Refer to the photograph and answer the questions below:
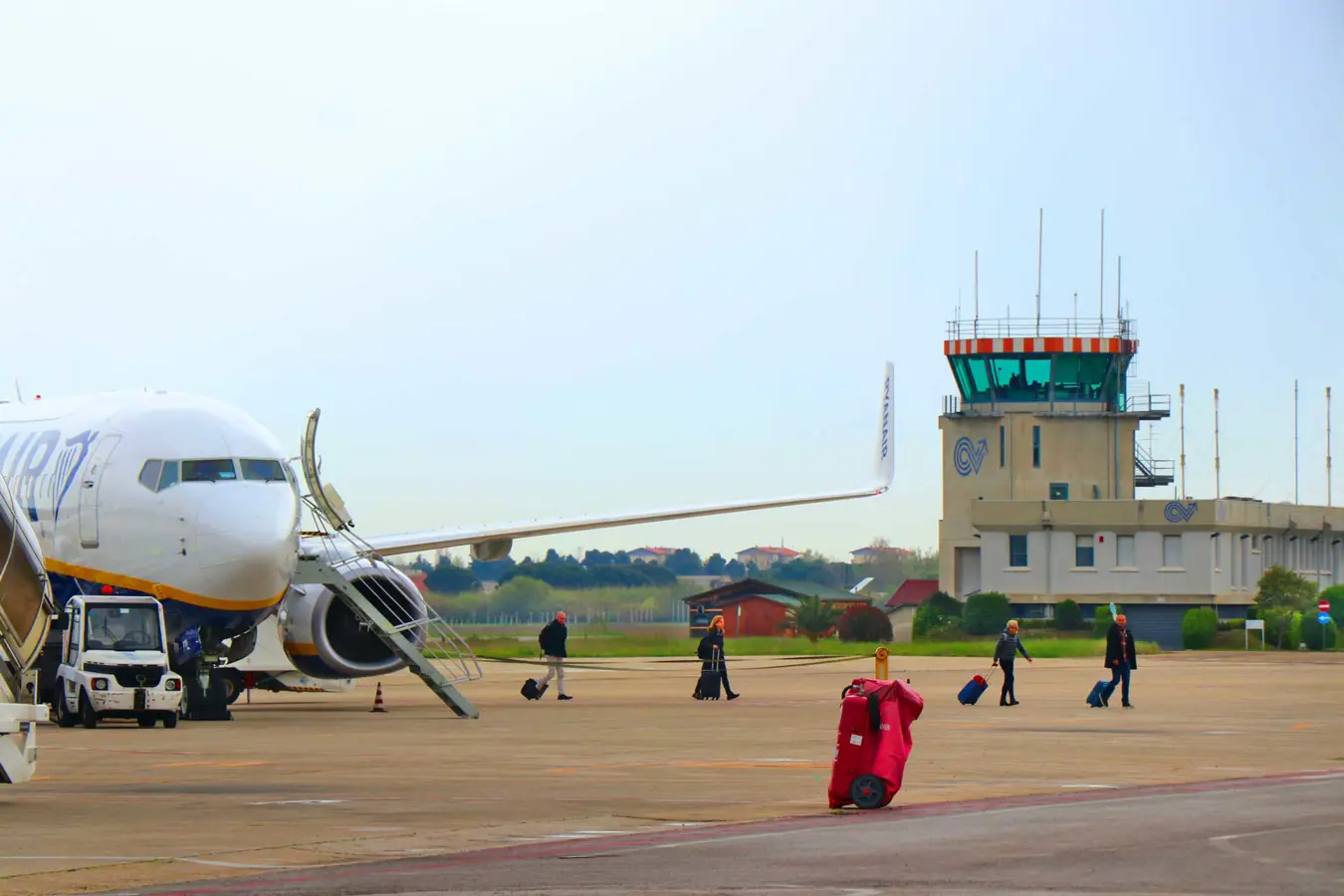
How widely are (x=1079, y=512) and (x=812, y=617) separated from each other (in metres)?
20.7

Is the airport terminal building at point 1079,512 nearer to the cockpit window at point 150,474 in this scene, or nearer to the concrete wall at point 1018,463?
the concrete wall at point 1018,463

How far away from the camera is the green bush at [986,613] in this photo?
95.3 m

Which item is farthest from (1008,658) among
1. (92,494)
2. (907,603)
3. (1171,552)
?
(907,603)

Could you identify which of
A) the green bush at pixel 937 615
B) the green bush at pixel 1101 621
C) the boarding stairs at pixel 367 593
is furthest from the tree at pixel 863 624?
the boarding stairs at pixel 367 593

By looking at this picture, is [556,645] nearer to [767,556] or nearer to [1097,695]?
[1097,695]

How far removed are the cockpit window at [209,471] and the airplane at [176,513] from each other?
0.01m

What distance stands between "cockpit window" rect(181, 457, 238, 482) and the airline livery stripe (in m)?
1.52

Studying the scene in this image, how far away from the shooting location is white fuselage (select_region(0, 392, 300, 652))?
26641mm

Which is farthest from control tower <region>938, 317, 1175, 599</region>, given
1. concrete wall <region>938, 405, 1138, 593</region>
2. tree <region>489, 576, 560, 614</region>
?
tree <region>489, 576, 560, 614</region>

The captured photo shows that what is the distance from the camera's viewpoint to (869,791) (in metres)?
15.1

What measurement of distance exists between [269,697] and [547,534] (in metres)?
7.61

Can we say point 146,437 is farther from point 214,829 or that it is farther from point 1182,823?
point 1182,823

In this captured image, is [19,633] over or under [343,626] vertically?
under

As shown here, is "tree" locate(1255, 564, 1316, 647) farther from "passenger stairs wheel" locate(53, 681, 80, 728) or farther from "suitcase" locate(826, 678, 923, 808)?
"suitcase" locate(826, 678, 923, 808)
